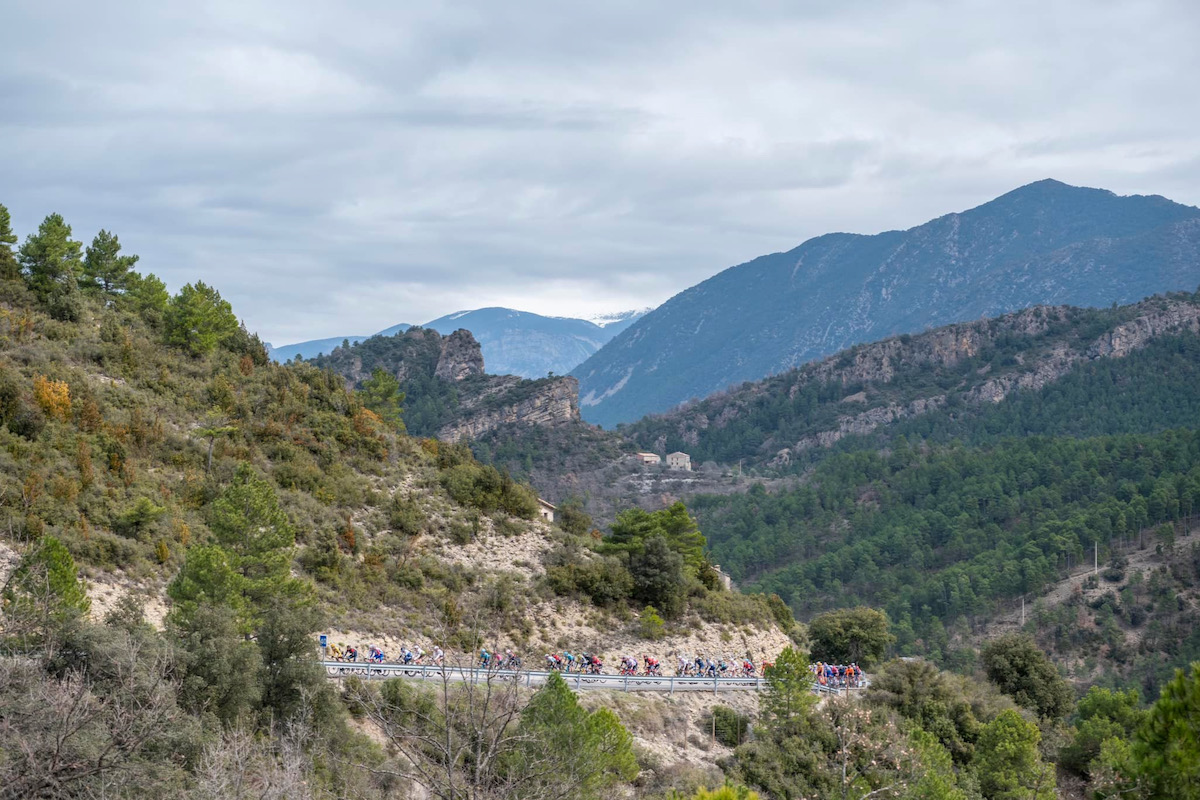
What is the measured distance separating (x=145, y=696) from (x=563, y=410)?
158 meters

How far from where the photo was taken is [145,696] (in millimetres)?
17719

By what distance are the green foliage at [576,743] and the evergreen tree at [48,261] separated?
29.8 meters

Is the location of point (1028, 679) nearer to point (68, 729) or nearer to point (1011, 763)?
point (1011, 763)

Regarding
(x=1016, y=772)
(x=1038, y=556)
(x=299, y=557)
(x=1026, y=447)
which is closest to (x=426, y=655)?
(x=299, y=557)

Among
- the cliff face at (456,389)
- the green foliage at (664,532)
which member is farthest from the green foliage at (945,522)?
the cliff face at (456,389)

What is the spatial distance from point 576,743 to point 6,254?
3429 centimetres

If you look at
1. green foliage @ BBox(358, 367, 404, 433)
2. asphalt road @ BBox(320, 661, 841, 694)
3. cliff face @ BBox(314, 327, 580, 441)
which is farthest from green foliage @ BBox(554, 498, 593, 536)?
cliff face @ BBox(314, 327, 580, 441)

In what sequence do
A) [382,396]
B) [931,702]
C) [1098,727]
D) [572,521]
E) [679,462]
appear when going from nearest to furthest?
[1098,727]
[931,702]
[572,521]
[382,396]
[679,462]

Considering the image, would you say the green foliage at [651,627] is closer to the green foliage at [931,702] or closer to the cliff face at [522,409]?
the green foliage at [931,702]

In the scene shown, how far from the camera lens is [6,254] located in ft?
134

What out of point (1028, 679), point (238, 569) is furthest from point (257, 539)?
point (1028, 679)

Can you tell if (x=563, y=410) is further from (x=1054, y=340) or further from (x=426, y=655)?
(x=426, y=655)

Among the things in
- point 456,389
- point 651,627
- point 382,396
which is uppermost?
point 456,389

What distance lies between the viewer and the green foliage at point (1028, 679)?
3903 cm
